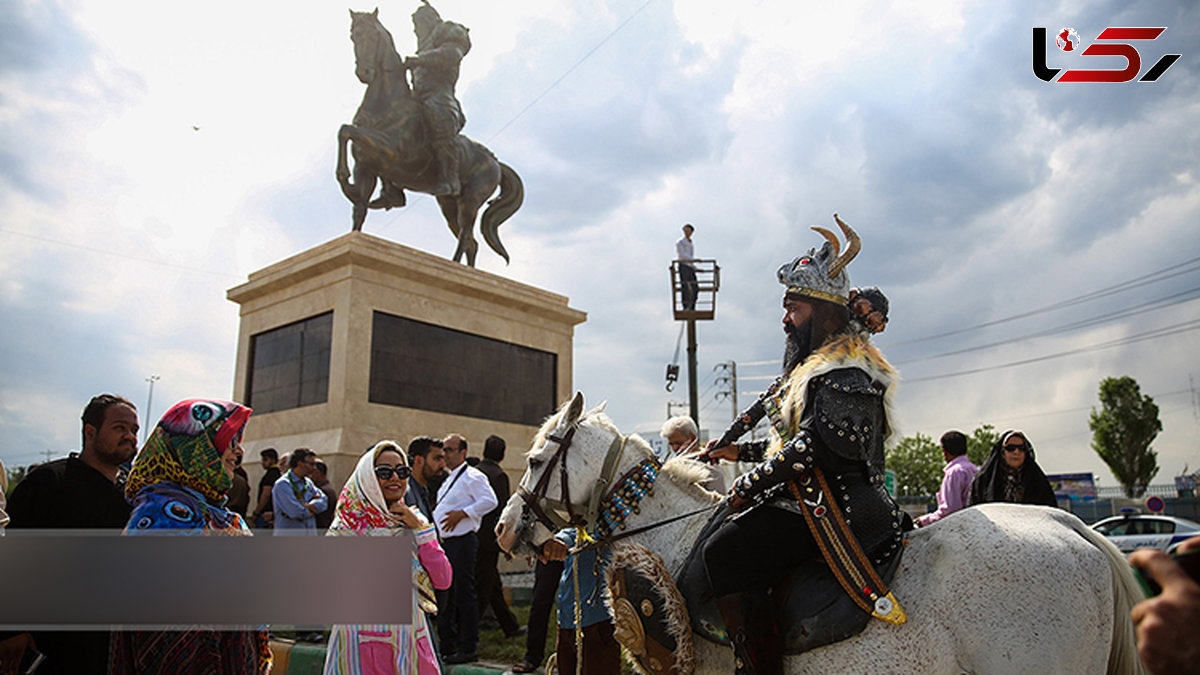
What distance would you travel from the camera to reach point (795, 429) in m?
3.51

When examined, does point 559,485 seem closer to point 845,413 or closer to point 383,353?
point 845,413

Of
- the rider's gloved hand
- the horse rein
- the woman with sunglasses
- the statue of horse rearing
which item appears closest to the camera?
the horse rein

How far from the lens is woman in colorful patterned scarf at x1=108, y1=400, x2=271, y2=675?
10.1 ft

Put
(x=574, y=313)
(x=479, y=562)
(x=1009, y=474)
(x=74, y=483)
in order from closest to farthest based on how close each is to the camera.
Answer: (x=74, y=483)
(x=1009, y=474)
(x=479, y=562)
(x=574, y=313)

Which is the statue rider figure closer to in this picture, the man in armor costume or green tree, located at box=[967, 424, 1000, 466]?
the man in armor costume

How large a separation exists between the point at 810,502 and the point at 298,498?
6.38 meters

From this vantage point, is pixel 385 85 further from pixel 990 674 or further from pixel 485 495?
pixel 990 674

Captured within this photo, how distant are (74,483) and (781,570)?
3121 millimetres

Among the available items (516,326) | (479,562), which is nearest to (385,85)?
(516,326)

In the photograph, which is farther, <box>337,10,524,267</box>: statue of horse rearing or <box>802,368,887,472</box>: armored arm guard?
<box>337,10,524,267</box>: statue of horse rearing

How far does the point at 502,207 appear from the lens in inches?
665

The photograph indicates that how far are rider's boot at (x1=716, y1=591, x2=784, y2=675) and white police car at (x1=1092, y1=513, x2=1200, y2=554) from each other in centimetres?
1480

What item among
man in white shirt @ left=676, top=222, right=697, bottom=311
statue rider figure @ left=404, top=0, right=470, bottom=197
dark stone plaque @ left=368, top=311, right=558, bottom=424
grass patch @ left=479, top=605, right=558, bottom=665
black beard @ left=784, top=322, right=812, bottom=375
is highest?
statue rider figure @ left=404, top=0, right=470, bottom=197

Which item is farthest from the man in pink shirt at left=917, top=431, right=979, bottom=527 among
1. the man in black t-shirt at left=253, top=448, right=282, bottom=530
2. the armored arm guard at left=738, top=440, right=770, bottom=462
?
the man in black t-shirt at left=253, top=448, right=282, bottom=530
